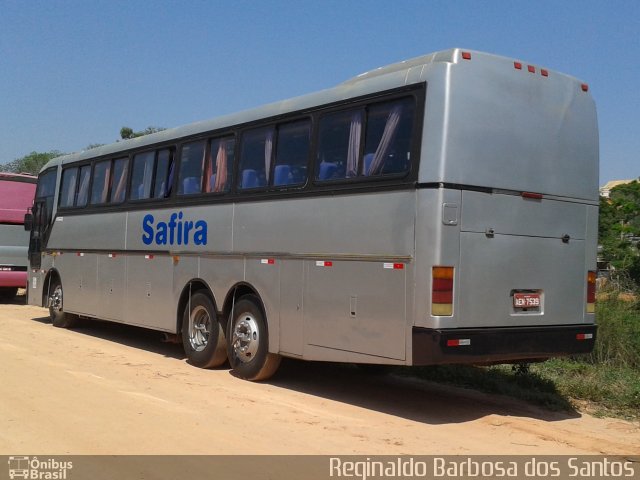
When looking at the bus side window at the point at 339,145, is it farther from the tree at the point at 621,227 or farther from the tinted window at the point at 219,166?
the tree at the point at 621,227

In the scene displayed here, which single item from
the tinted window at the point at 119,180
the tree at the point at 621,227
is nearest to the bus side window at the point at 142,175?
the tinted window at the point at 119,180

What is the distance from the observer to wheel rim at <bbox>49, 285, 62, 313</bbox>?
15.2 metres

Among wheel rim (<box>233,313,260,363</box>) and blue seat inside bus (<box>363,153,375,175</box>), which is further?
wheel rim (<box>233,313,260,363</box>)

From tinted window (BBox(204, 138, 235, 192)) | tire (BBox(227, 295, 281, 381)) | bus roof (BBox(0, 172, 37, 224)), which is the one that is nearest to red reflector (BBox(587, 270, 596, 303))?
tire (BBox(227, 295, 281, 381))

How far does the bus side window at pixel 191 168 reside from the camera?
36.2ft

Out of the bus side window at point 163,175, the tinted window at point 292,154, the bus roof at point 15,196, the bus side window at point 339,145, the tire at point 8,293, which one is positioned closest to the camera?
→ the bus side window at point 339,145

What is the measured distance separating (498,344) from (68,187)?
10.6 m

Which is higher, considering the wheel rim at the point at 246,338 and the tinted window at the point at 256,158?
the tinted window at the point at 256,158

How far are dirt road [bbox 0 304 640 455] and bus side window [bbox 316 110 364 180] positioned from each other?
268 centimetres

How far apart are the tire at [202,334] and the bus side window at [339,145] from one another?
3054 mm

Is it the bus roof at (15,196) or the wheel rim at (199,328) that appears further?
the bus roof at (15,196)

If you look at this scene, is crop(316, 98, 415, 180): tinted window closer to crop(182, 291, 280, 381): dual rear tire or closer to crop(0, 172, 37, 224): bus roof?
crop(182, 291, 280, 381): dual rear tire

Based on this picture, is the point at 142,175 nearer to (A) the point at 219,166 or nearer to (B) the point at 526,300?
(A) the point at 219,166
